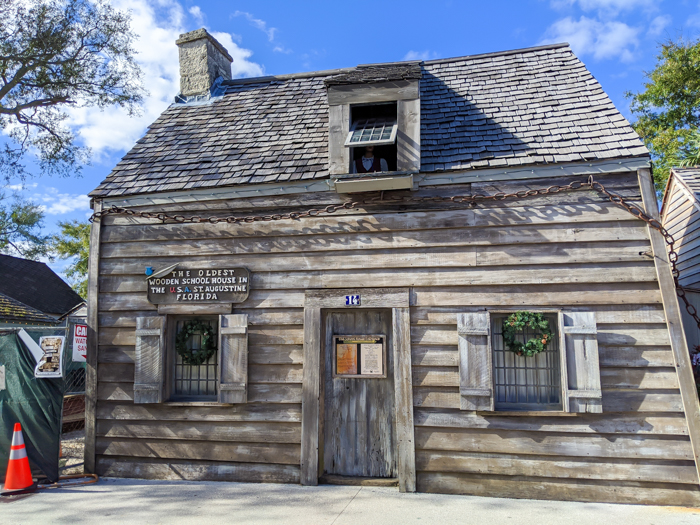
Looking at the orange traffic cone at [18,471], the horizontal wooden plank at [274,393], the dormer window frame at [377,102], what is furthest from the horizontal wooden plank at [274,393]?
the dormer window frame at [377,102]

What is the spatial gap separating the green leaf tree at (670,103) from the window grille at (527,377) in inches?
539

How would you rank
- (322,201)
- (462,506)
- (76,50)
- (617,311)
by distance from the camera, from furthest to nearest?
1. (76,50)
2. (322,201)
3. (617,311)
4. (462,506)

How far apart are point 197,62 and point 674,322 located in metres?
8.39

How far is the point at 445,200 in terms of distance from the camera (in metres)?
5.75

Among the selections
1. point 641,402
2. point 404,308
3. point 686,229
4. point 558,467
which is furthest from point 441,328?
point 686,229

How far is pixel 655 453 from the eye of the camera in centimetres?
490

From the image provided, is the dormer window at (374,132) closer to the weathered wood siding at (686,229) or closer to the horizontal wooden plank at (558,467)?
the horizontal wooden plank at (558,467)

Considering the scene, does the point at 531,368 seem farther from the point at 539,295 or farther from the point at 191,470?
the point at 191,470

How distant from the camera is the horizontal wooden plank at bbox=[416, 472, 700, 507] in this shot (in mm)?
4844

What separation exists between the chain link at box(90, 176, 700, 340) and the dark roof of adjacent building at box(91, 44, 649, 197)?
0.32 meters

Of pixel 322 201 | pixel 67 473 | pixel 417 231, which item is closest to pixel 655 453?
pixel 417 231

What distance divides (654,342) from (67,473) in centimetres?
754

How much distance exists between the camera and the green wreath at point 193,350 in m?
6.16

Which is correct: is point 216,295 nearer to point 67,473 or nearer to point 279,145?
point 279,145
